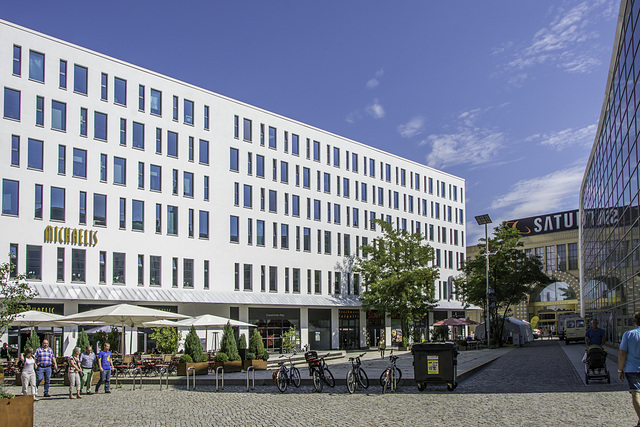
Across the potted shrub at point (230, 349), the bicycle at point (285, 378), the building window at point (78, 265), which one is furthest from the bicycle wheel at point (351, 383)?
the building window at point (78, 265)

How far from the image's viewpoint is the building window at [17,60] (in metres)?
39.4

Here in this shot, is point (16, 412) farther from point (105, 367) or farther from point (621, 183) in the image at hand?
point (621, 183)

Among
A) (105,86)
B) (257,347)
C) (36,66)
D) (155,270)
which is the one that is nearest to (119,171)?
(105,86)

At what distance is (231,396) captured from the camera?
19469 millimetres

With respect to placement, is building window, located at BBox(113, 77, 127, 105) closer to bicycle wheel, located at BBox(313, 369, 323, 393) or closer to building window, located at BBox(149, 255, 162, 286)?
building window, located at BBox(149, 255, 162, 286)

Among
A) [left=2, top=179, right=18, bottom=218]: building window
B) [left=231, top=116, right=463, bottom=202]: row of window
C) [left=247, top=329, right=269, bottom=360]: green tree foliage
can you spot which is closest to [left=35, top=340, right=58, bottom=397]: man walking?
[left=247, top=329, right=269, bottom=360]: green tree foliage

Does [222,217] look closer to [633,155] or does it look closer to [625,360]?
[633,155]

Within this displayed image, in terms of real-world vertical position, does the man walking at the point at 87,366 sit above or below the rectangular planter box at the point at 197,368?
above

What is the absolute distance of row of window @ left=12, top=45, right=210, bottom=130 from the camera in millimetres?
40219

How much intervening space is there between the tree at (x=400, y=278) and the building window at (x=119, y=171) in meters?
22.0

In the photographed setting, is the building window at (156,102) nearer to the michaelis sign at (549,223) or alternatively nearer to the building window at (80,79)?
the building window at (80,79)

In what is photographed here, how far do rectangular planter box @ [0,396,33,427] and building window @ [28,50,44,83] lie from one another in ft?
112

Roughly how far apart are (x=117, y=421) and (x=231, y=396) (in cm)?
543

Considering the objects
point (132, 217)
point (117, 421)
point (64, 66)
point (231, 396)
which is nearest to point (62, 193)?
point (132, 217)
